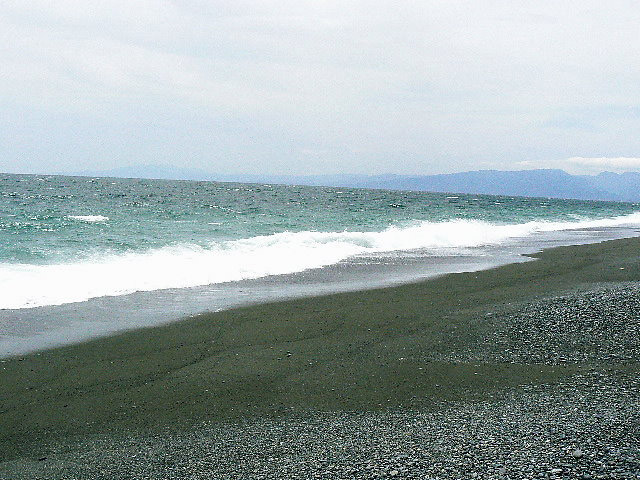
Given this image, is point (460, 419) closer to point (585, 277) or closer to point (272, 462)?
point (272, 462)

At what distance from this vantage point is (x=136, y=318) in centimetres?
1034

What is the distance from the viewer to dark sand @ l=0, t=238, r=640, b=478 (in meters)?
5.92

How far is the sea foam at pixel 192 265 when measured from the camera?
12.6 m

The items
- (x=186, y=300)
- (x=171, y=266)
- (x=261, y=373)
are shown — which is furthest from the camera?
(x=171, y=266)

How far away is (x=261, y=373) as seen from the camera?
23.9 feet

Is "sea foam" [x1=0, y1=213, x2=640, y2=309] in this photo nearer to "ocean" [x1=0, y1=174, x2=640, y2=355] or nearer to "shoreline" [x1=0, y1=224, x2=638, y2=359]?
"ocean" [x1=0, y1=174, x2=640, y2=355]

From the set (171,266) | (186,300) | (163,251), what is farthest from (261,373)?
(163,251)

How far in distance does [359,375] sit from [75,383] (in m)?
3.71

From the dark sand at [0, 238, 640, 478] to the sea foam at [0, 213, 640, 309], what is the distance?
13.5 feet

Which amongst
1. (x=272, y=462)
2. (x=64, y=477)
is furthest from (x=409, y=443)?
(x=64, y=477)

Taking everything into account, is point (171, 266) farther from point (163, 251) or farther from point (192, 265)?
point (163, 251)

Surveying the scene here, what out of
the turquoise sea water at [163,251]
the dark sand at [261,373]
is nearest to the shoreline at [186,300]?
the dark sand at [261,373]

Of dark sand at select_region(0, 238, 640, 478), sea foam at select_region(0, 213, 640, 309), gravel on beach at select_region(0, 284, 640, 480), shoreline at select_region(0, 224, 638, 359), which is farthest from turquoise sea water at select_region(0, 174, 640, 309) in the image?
gravel on beach at select_region(0, 284, 640, 480)

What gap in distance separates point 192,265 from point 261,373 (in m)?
10.4
